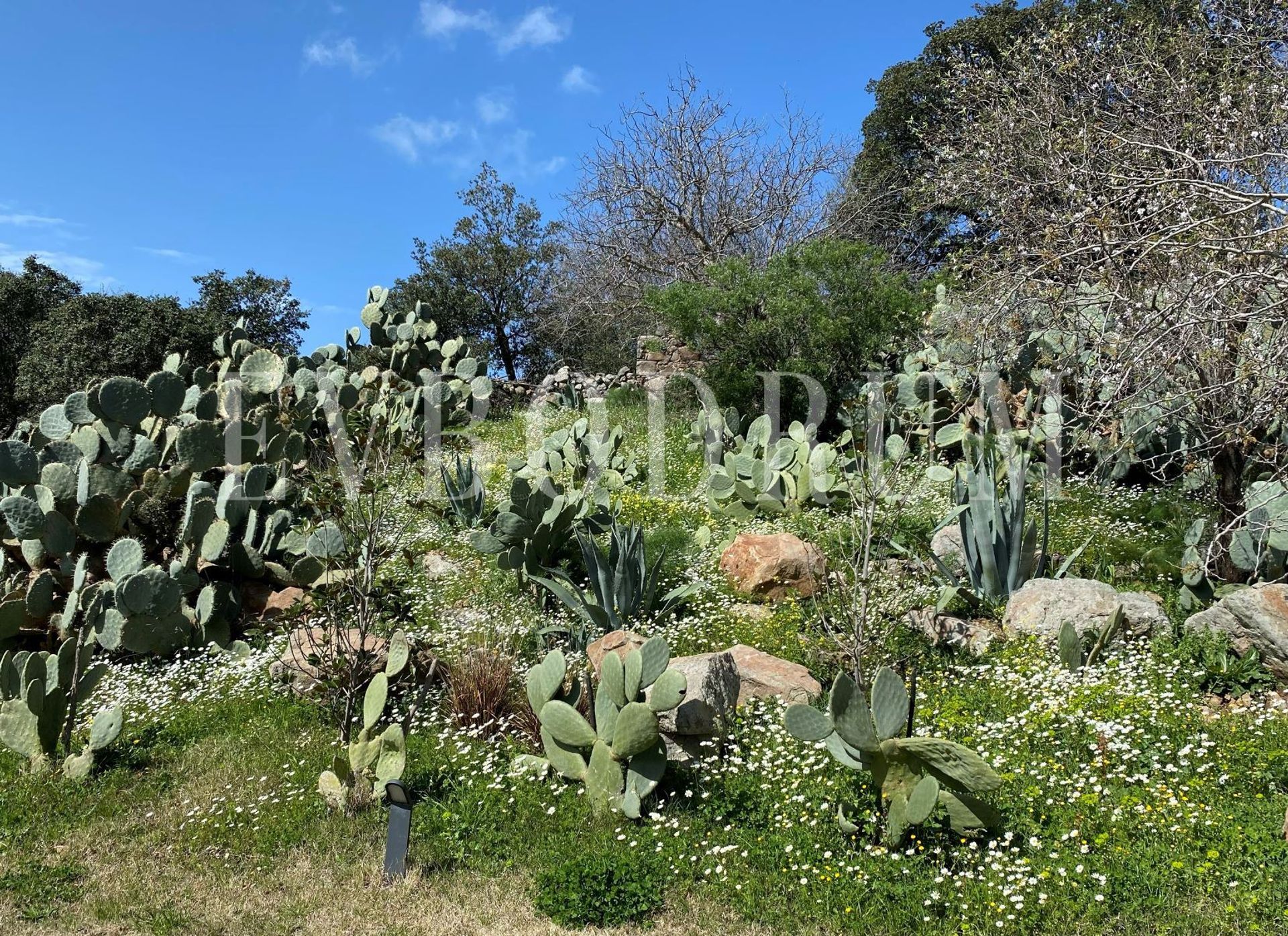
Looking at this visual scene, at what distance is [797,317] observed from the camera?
10969mm

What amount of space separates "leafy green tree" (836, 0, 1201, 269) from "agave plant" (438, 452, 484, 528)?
12275mm

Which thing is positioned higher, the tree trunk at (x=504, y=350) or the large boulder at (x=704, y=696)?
the tree trunk at (x=504, y=350)

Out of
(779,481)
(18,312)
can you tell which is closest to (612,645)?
(779,481)

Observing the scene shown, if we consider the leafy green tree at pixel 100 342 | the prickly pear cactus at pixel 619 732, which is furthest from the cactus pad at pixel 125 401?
the leafy green tree at pixel 100 342

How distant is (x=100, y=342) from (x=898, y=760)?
17797 millimetres

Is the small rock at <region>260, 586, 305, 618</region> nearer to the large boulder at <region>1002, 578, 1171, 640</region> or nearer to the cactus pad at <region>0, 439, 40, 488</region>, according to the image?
the cactus pad at <region>0, 439, 40, 488</region>

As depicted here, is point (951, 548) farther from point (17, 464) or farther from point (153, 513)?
point (17, 464)

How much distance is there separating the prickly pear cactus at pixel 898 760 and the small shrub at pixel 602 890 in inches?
28.6

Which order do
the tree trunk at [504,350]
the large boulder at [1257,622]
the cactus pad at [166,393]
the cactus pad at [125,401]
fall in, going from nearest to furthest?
the large boulder at [1257,622] → the cactus pad at [125,401] → the cactus pad at [166,393] → the tree trunk at [504,350]

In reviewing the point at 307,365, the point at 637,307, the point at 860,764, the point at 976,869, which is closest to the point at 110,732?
the point at 860,764

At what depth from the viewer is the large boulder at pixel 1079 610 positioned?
16.5 feet

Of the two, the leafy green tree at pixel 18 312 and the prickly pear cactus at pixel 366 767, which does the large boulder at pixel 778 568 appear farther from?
the leafy green tree at pixel 18 312

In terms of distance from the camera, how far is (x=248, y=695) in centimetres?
533

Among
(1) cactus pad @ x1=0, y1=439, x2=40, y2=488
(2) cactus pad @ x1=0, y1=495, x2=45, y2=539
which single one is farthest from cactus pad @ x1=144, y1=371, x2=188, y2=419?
(2) cactus pad @ x1=0, y1=495, x2=45, y2=539
